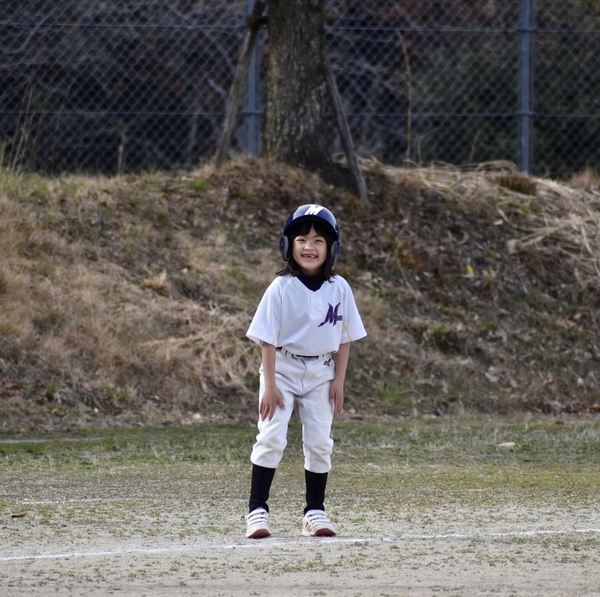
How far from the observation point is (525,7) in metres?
17.2

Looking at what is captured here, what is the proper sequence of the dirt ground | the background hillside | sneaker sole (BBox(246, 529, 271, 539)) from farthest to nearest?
the background hillside → sneaker sole (BBox(246, 529, 271, 539)) → the dirt ground

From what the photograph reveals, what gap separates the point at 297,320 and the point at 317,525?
37.7 inches

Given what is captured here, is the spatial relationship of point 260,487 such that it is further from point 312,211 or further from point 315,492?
point 312,211

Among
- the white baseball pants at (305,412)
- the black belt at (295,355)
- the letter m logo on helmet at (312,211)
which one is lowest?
the white baseball pants at (305,412)

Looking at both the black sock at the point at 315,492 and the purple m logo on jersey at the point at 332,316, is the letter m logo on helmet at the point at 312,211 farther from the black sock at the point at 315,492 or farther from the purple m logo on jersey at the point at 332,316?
the black sock at the point at 315,492

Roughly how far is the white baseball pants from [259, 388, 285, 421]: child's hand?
31 millimetres

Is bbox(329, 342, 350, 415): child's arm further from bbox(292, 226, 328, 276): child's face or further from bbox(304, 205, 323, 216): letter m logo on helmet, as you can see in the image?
bbox(304, 205, 323, 216): letter m logo on helmet

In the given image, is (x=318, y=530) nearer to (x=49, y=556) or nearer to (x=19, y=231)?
(x=49, y=556)

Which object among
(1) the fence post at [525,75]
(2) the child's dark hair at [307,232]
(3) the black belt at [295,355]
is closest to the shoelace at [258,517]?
(3) the black belt at [295,355]

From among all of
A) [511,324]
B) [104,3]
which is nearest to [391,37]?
[104,3]

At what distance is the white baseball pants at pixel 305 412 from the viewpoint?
638cm

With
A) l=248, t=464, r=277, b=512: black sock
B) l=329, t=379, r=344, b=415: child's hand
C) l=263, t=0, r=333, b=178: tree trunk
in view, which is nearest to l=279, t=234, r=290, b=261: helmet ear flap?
l=329, t=379, r=344, b=415: child's hand

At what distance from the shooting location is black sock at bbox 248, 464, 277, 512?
6336 millimetres

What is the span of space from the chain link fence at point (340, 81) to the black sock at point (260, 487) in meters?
10.0
